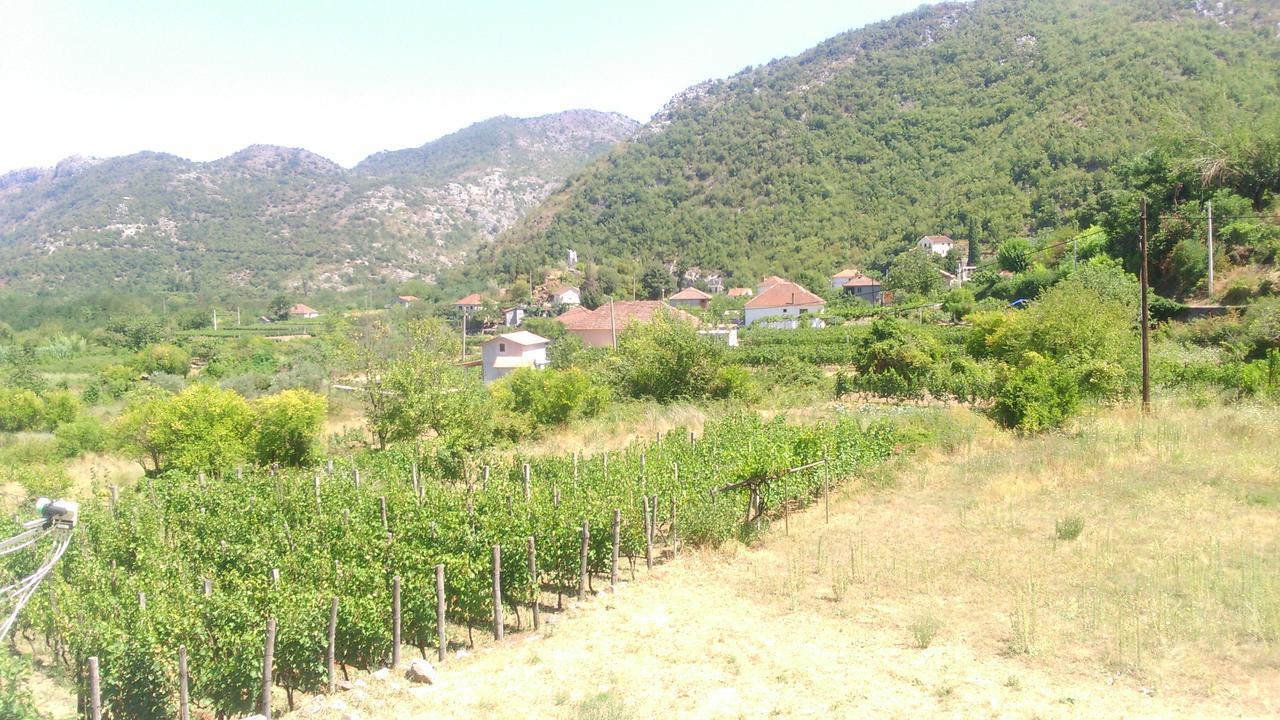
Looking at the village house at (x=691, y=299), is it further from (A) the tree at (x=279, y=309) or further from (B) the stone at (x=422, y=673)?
(B) the stone at (x=422, y=673)

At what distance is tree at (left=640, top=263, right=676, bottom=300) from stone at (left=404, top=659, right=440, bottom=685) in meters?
70.1

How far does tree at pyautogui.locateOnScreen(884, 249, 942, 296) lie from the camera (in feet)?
181

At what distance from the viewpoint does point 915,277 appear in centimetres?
5566

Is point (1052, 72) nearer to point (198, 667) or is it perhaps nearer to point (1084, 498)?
point (1084, 498)

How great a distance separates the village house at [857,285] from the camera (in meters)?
63.1

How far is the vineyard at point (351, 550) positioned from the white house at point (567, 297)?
6160cm

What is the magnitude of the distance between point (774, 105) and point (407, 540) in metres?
112

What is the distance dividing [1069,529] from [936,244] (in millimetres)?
60876

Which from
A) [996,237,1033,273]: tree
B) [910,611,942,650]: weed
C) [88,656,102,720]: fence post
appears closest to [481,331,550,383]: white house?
[996,237,1033,273]: tree

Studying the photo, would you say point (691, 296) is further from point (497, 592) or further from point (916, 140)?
point (497, 592)

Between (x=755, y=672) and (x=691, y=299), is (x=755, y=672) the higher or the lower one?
the lower one

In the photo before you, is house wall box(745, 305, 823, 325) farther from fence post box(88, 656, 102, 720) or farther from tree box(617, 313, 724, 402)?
fence post box(88, 656, 102, 720)

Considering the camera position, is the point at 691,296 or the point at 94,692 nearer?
the point at 94,692

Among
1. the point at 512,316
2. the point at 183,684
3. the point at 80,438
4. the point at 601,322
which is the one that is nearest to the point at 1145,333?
the point at 183,684
